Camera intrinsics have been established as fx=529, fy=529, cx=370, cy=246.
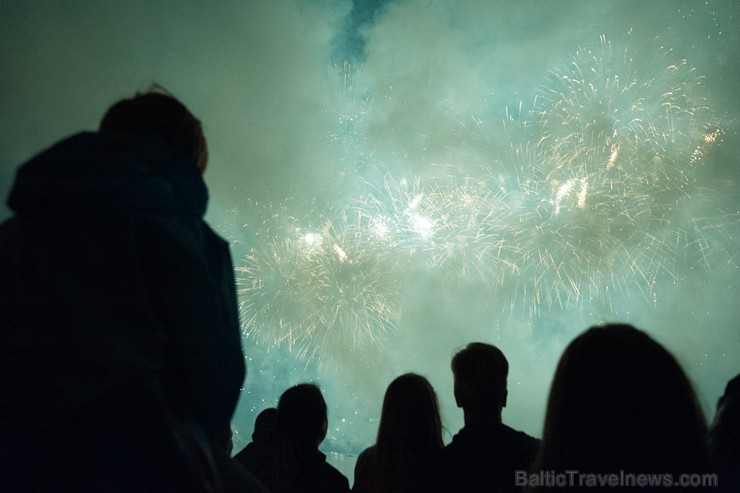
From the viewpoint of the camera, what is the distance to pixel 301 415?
506 centimetres

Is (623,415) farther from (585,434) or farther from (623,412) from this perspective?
(585,434)

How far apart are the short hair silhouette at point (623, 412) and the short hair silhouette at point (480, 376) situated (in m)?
1.77

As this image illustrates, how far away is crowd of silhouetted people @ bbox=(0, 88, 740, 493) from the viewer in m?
1.62

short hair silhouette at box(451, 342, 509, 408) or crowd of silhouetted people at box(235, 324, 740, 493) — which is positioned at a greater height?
short hair silhouette at box(451, 342, 509, 408)

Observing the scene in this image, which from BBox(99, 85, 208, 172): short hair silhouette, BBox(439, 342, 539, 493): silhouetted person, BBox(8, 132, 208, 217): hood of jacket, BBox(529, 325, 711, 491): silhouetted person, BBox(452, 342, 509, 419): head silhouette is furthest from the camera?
BBox(452, 342, 509, 419): head silhouette

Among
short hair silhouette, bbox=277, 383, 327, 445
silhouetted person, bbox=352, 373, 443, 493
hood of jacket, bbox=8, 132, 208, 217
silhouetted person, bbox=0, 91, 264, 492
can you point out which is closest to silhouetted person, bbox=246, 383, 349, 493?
short hair silhouette, bbox=277, 383, 327, 445

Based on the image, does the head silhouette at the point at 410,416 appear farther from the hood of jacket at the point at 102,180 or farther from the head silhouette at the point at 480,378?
the hood of jacket at the point at 102,180

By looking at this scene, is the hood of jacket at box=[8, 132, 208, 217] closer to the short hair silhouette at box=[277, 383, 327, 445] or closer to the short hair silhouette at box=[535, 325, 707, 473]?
the short hair silhouette at box=[535, 325, 707, 473]

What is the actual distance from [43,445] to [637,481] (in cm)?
240

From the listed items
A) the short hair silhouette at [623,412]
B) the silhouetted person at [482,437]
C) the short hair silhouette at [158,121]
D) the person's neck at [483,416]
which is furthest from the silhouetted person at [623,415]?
the short hair silhouette at [158,121]

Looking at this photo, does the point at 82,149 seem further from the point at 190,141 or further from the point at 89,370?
the point at 89,370

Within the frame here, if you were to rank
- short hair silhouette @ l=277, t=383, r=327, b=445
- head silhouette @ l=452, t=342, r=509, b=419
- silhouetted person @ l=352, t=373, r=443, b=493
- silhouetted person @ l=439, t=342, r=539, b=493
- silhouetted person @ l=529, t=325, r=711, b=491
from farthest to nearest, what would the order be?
short hair silhouette @ l=277, t=383, r=327, b=445
head silhouette @ l=452, t=342, r=509, b=419
silhouetted person @ l=352, t=373, r=443, b=493
silhouetted person @ l=439, t=342, r=539, b=493
silhouetted person @ l=529, t=325, r=711, b=491

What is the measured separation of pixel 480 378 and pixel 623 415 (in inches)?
83.4

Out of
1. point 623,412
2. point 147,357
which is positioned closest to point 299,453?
point 623,412
